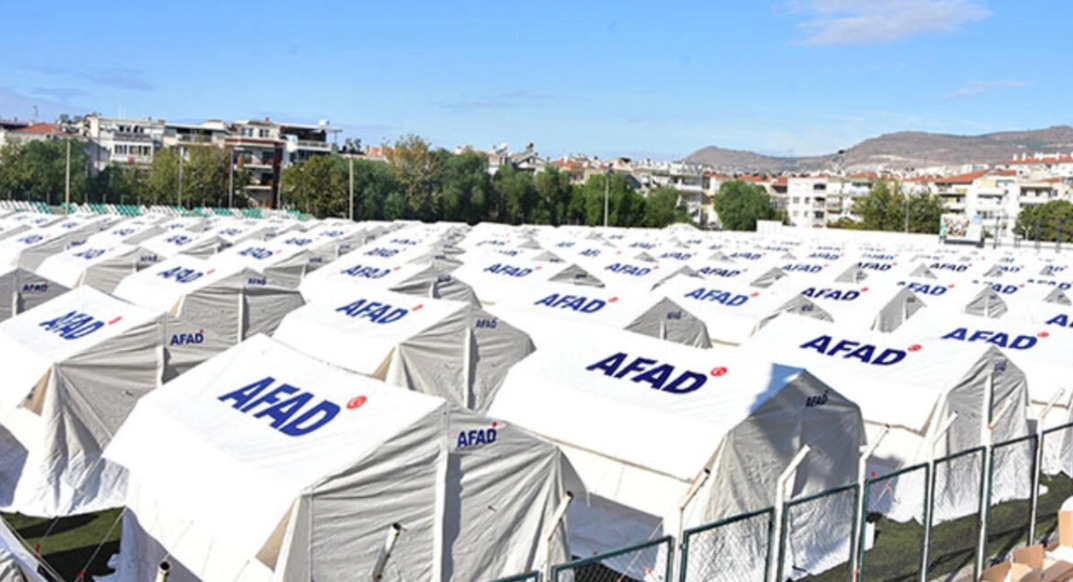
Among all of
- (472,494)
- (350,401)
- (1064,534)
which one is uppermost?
(350,401)

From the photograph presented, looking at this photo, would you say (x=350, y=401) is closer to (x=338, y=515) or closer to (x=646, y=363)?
(x=338, y=515)

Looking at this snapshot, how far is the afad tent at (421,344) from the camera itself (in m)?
13.6

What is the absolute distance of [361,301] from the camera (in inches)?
603

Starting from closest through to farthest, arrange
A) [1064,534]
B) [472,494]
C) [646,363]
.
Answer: [472,494] < [1064,534] < [646,363]

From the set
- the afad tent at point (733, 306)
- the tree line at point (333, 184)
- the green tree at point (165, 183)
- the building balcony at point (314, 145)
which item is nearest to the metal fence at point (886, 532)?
the afad tent at point (733, 306)

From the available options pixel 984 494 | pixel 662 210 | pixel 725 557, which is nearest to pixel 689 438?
pixel 725 557

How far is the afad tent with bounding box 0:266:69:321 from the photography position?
16.8m

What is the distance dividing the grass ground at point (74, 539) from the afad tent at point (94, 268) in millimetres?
12406

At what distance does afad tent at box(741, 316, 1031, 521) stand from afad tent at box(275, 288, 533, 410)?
12.7 ft

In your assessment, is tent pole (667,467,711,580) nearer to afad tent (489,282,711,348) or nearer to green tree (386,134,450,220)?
afad tent (489,282,711,348)

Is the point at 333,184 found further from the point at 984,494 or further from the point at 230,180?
the point at 984,494

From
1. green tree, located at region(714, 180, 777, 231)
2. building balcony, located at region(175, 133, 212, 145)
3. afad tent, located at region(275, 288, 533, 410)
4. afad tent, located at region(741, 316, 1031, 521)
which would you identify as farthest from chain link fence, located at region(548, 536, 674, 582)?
building balcony, located at region(175, 133, 212, 145)

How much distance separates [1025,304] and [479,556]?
651 inches

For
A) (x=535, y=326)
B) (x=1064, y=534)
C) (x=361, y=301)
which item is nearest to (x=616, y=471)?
(x=1064, y=534)
